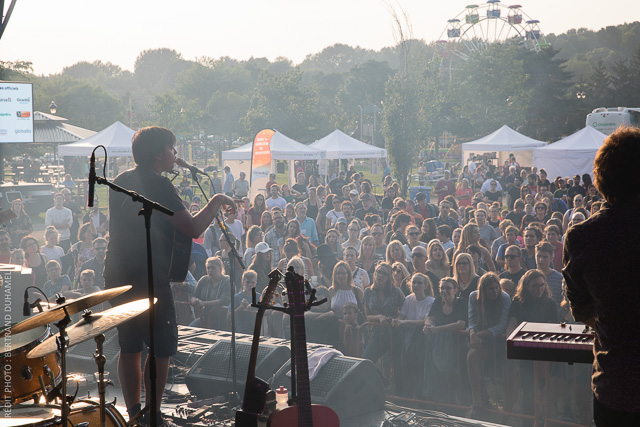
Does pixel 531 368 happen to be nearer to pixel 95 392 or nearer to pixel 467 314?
pixel 467 314

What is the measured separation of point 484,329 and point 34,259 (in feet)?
21.0

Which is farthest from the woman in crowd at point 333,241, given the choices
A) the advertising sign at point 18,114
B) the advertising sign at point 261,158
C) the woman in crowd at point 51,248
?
the advertising sign at point 18,114

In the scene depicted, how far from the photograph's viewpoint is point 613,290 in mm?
2359

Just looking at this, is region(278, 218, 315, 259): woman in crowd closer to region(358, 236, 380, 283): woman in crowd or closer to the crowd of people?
the crowd of people

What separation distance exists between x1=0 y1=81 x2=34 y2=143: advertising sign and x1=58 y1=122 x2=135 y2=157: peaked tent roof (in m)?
1.68

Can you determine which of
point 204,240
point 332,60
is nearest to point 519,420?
point 204,240

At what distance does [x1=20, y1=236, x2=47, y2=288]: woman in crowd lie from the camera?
934cm

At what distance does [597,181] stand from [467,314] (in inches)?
167

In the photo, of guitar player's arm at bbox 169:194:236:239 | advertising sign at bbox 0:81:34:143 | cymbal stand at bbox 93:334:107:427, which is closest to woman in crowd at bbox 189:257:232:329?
guitar player's arm at bbox 169:194:236:239

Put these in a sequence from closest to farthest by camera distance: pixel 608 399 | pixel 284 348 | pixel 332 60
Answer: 1. pixel 608 399
2. pixel 284 348
3. pixel 332 60

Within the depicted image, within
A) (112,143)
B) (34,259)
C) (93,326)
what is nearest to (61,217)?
(34,259)

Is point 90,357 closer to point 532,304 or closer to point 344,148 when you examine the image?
point 532,304

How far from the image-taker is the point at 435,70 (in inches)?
2067

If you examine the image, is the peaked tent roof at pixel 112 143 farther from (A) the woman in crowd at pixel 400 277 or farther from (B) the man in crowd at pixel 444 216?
(A) the woman in crowd at pixel 400 277
